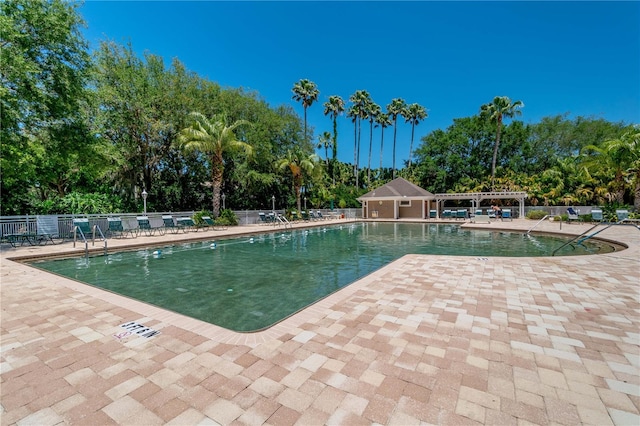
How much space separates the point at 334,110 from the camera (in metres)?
41.6

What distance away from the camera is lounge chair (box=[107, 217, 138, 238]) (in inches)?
484

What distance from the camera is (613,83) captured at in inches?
1191

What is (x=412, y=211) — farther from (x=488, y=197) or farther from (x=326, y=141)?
(x=326, y=141)

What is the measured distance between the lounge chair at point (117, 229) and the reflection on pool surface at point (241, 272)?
9.60ft

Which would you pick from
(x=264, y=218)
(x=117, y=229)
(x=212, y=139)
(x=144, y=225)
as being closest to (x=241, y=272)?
(x=117, y=229)

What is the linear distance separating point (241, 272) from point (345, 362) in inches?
205

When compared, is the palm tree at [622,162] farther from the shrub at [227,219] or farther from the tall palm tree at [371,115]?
the tall palm tree at [371,115]

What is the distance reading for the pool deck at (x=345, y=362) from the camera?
2.01 m

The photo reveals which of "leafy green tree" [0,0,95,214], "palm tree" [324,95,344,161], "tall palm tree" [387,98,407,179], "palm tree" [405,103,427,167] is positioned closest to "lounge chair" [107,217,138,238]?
"leafy green tree" [0,0,95,214]

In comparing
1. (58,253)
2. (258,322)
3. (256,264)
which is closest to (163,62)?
(58,253)

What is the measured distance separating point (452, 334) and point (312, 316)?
1697 millimetres

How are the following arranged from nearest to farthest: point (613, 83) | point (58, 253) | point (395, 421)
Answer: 1. point (395, 421)
2. point (58, 253)
3. point (613, 83)

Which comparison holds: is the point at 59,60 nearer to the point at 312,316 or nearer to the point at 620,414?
the point at 312,316

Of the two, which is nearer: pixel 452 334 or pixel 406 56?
pixel 452 334
